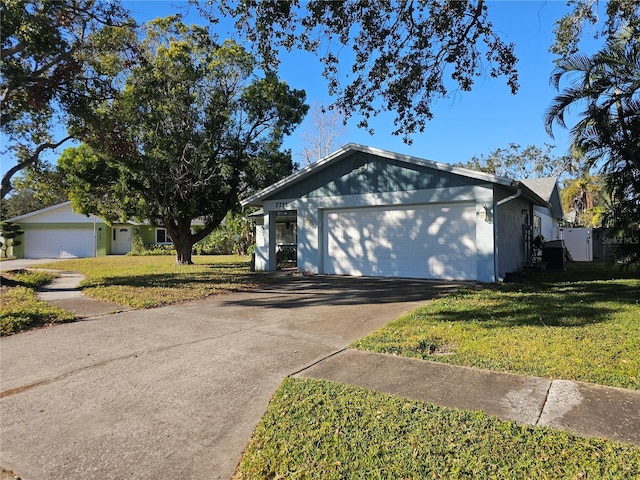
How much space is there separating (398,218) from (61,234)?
28.9 meters

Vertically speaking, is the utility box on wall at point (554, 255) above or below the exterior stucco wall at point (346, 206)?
below

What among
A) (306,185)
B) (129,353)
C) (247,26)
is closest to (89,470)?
(129,353)

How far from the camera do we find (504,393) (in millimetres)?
3883

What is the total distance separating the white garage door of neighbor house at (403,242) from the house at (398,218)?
0.10 ft

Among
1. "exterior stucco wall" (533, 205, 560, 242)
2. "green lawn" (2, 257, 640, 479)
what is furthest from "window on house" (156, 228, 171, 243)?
"green lawn" (2, 257, 640, 479)

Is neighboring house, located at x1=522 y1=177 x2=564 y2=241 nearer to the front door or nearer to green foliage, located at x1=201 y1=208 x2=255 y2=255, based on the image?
green foliage, located at x1=201 y1=208 x2=255 y2=255

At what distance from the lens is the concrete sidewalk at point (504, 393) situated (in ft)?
10.8

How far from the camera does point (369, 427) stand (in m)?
3.25

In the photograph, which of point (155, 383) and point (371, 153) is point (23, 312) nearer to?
point (155, 383)

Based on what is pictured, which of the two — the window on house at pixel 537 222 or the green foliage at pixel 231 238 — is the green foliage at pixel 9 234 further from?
the window on house at pixel 537 222

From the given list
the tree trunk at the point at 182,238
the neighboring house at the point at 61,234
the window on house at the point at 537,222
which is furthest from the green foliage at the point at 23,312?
the neighboring house at the point at 61,234

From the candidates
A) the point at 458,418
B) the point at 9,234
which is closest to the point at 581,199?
the point at 458,418

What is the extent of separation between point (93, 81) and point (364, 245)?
926 cm

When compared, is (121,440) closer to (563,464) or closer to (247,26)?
(563,464)
